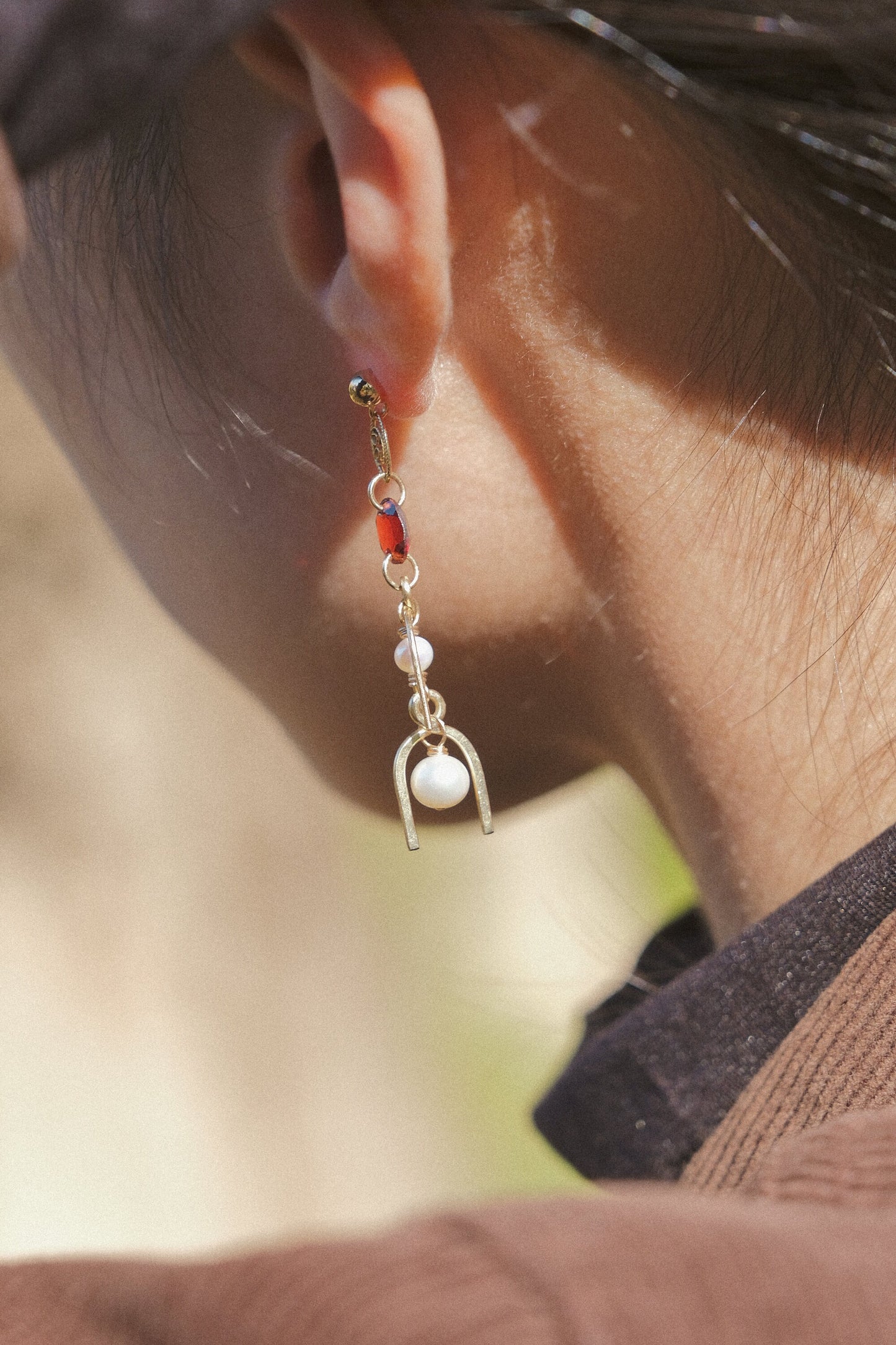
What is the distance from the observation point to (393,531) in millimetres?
509

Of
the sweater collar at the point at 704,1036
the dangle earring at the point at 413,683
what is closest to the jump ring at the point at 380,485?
the dangle earring at the point at 413,683

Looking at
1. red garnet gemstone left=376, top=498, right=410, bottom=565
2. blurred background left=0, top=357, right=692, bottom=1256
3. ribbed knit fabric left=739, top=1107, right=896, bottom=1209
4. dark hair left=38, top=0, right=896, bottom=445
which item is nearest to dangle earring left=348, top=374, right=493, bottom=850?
red garnet gemstone left=376, top=498, right=410, bottom=565

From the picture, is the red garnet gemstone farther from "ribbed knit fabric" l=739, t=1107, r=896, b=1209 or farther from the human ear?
"ribbed knit fabric" l=739, t=1107, r=896, b=1209

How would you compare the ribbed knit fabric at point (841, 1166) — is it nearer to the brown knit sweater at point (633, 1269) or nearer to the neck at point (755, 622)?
the brown knit sweater at point (633, 1269)

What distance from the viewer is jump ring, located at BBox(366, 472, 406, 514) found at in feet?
1.68

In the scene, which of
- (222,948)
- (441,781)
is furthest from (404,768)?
(222,948)

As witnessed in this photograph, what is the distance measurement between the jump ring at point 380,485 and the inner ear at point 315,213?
0.09 m

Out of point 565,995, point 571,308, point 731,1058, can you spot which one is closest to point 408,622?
point 571,308

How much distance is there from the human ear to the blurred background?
5.28 ft

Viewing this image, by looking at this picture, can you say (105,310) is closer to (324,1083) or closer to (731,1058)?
(731,1058)

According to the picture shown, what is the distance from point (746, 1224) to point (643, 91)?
0.39 metres

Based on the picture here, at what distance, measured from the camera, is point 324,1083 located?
2465 mm

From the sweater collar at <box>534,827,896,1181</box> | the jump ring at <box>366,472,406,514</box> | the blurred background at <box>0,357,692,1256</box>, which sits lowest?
the blurred background at <box>0,357,692,1256</box>

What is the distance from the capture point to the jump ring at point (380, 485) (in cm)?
51
